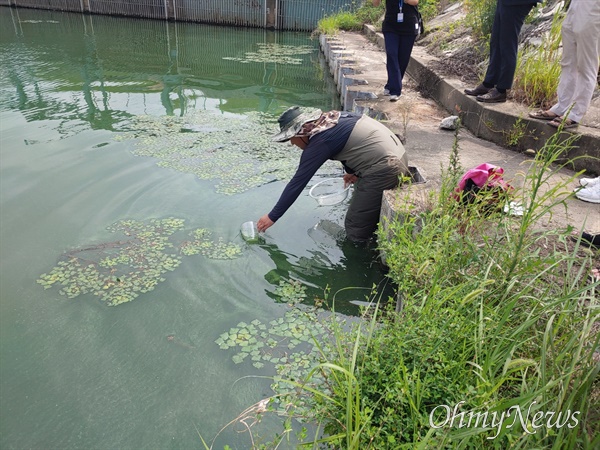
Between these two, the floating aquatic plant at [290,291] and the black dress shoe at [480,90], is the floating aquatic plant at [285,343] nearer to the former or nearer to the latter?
the floating aquatic plant at [290,291]

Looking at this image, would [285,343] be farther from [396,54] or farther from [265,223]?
[396,54]

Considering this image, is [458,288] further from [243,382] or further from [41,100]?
[41,100]

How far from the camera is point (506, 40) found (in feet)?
12.9

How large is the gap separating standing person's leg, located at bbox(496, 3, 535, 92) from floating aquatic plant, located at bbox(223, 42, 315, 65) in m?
7.54

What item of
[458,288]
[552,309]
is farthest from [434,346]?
[552,309]

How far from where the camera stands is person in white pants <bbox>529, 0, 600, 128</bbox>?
316 centimetres

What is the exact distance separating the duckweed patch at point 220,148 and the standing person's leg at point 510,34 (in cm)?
196

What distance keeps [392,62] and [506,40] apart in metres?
1.53

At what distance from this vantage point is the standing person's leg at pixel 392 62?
197 inches

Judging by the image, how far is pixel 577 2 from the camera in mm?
3217

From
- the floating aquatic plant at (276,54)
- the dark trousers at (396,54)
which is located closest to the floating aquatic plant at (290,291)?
the dark trousers at (396,54)

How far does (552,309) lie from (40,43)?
1313 centimetres

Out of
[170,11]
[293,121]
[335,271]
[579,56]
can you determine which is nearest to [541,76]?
[579,56]

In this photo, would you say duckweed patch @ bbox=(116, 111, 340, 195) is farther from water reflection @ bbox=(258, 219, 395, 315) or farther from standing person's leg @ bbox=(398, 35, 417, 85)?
standing person's leg @ bbox=(398, 35, 417, 85)
